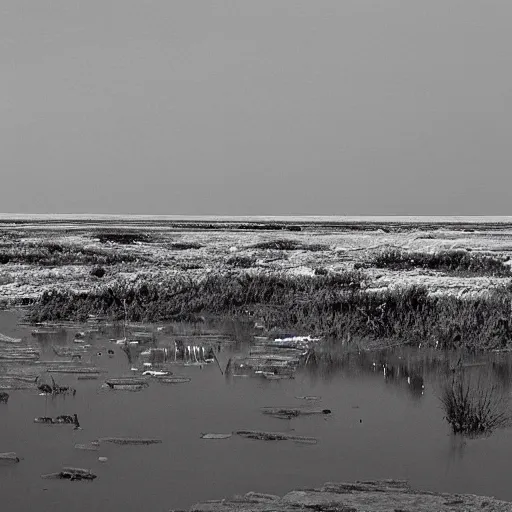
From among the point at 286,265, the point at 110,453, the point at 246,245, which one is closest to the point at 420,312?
the point at 110,453

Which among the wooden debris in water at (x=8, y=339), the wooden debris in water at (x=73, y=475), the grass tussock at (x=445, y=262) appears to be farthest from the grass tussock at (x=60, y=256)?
the wooden debris in water at (x=73, y=475)

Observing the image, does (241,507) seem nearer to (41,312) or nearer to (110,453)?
(110,453)

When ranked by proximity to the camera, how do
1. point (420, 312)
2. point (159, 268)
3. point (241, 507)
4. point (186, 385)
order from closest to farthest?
point (241, 507), point (186, 385), point (420, 312), point (159, 268)

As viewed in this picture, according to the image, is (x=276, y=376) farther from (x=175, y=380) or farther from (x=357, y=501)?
(x=357, y=501)

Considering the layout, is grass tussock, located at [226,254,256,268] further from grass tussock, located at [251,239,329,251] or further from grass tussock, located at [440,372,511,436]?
grass tussock, located at [440,372,511,436]

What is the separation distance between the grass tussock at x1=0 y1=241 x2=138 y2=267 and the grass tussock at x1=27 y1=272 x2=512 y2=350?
24.4 ft

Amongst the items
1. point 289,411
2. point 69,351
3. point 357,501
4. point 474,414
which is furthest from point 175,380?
point 357,501

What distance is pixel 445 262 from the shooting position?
2528 centimetres

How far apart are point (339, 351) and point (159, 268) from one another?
12.6 metres

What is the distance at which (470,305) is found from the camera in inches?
530

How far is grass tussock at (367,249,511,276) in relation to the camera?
23.7 metres

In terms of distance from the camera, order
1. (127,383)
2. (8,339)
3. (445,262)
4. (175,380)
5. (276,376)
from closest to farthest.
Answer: (127,383)
(175,380)
(276,376)
(8,339)
(445,262)

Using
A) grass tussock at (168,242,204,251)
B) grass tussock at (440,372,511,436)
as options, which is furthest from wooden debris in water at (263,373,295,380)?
grass tussock at (168,242,204,251)

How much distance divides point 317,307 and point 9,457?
8209mm
